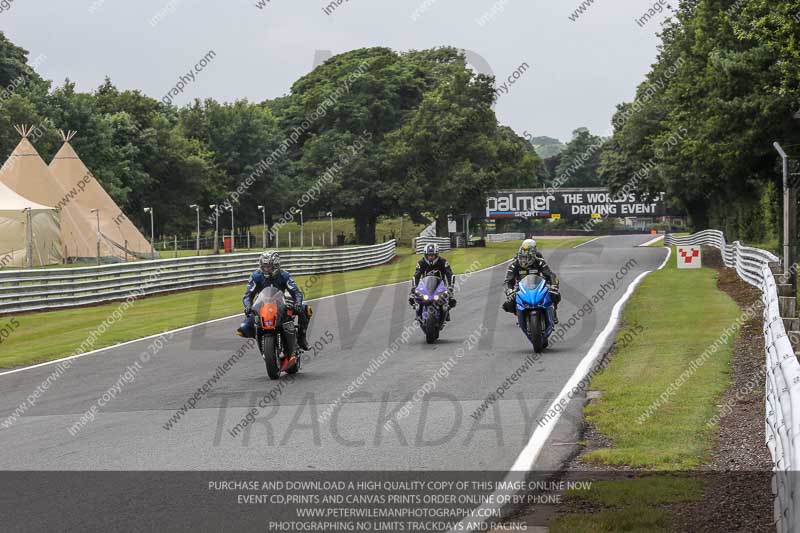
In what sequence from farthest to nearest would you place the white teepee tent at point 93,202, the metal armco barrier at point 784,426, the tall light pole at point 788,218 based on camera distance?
the white teepee tent at point 93,202 → the tall light pole at point 788,218 → the metal armco barrier at point 784,426

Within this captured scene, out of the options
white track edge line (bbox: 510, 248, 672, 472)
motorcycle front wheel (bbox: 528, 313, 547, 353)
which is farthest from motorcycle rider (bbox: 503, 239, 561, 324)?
white track edge line (bbox: 510, 248, 672, 472)

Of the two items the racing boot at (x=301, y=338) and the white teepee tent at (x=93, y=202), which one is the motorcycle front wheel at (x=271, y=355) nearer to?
the racing boot at (x=301, y=338)

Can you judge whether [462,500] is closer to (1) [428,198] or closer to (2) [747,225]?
(2) [747,225]

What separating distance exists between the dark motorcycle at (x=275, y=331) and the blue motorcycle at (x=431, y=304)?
11.6 ft

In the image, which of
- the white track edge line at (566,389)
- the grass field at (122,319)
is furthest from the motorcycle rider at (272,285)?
the grass field at (122,319)

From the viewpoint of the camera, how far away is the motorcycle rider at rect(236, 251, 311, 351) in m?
13.1

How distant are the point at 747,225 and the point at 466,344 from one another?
34066 millimetres

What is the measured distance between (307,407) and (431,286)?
20.2ft

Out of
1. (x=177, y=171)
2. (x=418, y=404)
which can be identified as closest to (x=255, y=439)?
(x=418, y=404)

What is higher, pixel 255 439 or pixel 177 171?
pixel 177 171

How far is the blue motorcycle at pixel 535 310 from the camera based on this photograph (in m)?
14.5

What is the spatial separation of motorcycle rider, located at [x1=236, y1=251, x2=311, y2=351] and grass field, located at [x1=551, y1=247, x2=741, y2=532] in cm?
387

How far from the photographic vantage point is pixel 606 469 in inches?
299

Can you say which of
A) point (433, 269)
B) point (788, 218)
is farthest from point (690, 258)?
point (433, 269)
